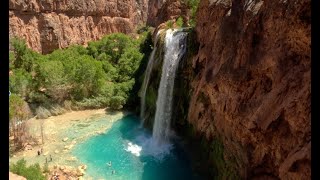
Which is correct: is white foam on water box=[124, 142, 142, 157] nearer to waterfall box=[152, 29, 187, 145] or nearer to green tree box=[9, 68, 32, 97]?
waterfall box=[152, 29, 187, 145]

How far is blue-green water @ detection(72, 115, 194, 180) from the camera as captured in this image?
16.7m

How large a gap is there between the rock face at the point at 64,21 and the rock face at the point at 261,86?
22.3 m

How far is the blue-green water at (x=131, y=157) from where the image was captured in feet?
54.7

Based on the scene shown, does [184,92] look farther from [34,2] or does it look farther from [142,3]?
[142,3]

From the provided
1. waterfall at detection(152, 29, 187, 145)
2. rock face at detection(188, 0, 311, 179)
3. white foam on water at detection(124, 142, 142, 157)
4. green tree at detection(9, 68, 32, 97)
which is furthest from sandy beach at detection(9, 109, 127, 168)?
rock face at detection(188, 0, 311, 179)

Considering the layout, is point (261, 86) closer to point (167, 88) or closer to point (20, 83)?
point (167, 88)

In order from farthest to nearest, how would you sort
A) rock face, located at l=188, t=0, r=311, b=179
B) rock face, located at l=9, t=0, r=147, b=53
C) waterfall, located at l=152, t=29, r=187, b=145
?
rock face, located at l=9, t=0, r=147, b=53, waterfall, located at l=152, t=29, r=187, b=145, rock face, located at l=188, t=0, r=311, b=179

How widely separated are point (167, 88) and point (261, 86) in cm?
1061

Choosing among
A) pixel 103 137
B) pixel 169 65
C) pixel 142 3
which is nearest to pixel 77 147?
pixel 103 137

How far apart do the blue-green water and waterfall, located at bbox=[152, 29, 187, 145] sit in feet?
3.05

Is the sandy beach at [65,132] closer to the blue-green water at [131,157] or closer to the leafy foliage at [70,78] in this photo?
the blue-green water at [131,157]

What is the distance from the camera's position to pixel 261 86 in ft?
37.2

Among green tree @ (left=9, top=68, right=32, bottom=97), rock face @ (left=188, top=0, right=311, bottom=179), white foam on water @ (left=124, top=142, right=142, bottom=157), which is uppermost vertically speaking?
rock face @ (left=188, top=0, right=311, bottom=179)

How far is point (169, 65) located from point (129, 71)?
10368mm
